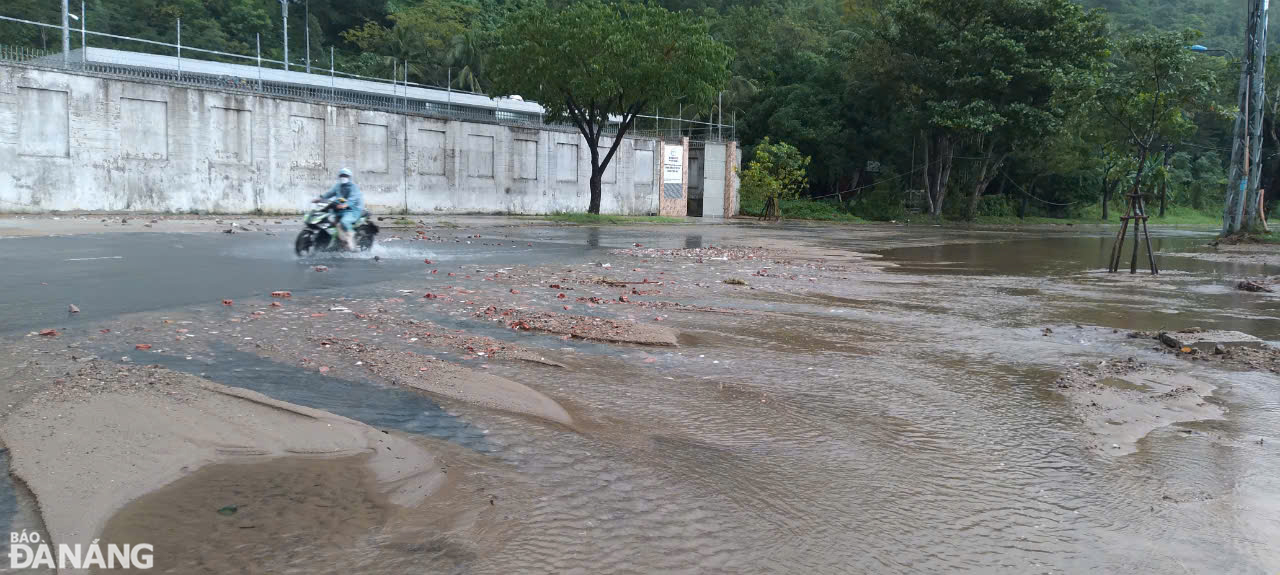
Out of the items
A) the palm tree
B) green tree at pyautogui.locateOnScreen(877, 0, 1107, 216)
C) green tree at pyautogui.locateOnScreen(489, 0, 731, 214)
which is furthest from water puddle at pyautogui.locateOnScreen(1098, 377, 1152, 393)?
the palm tree

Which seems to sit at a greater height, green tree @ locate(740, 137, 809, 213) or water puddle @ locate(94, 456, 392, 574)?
green tree @ locate(740, 137, 809, 213)

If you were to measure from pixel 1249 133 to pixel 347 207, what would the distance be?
967 inches

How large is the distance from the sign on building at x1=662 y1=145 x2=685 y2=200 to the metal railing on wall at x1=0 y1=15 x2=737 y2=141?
983 millimetres

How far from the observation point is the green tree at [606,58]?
1310 inches

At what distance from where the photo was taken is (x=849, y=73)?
167 ft

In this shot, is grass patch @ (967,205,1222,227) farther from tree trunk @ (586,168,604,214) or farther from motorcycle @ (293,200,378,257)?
motorcycle @ (293,200,378,257)

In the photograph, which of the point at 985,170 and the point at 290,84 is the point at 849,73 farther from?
the point at 290,84

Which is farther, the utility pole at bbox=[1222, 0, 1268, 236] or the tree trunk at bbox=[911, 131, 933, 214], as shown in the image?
the tree trunk at bbox=[911, 131, 933, 214]

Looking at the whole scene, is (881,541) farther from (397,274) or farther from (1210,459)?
(397,274)

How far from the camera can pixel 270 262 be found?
1359 cm

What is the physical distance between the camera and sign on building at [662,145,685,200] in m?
49.1

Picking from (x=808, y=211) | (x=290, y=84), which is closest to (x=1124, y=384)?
(x=290, y=84)

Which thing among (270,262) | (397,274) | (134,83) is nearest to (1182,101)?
(397,274)

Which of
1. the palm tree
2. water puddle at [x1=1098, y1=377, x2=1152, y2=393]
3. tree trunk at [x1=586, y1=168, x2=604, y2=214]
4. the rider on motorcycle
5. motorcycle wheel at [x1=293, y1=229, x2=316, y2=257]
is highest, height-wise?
the palm tree
